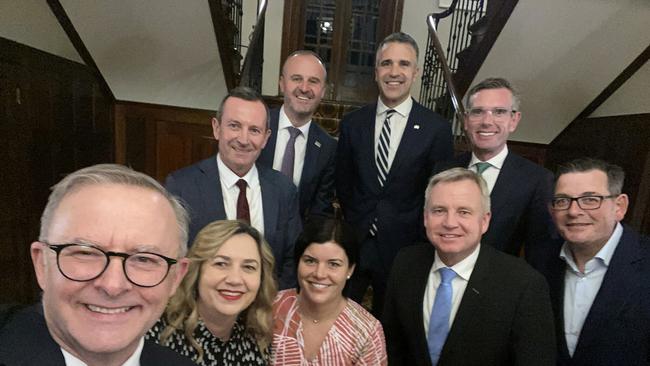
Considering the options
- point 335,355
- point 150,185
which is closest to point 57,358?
point 150,185

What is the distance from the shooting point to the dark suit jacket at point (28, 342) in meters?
0.68

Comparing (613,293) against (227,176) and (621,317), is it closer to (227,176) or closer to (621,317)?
(621,317)

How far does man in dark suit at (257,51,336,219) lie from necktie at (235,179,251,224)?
17.4 inches

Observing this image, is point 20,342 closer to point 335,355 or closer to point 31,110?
point 335,355

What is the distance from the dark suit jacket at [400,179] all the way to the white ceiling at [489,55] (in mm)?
2163

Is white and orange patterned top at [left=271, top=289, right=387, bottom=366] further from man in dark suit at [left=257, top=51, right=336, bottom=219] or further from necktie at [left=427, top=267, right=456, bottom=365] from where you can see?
man in dark suit at [left=257, top=51, right=336, bottom=219]

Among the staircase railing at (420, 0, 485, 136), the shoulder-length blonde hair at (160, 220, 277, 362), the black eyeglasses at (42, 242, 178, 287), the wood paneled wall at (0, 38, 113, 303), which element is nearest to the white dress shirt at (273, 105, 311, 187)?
the shoulder-length blonde hair at (160, 220, 277, 362)

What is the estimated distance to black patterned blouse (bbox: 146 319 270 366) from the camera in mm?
1307

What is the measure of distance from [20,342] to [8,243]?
2.76 m

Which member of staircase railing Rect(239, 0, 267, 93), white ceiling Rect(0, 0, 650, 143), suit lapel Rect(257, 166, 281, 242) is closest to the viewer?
suit lapel Rect(257, 166, 281, 242)

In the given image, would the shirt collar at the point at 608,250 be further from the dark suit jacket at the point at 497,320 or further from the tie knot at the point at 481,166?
the tie knot at the point at 481,166

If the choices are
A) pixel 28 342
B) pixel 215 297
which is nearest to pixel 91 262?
pixel 28 342

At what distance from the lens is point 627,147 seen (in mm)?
3764

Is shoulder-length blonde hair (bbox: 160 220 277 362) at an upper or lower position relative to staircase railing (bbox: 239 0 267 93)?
lower
